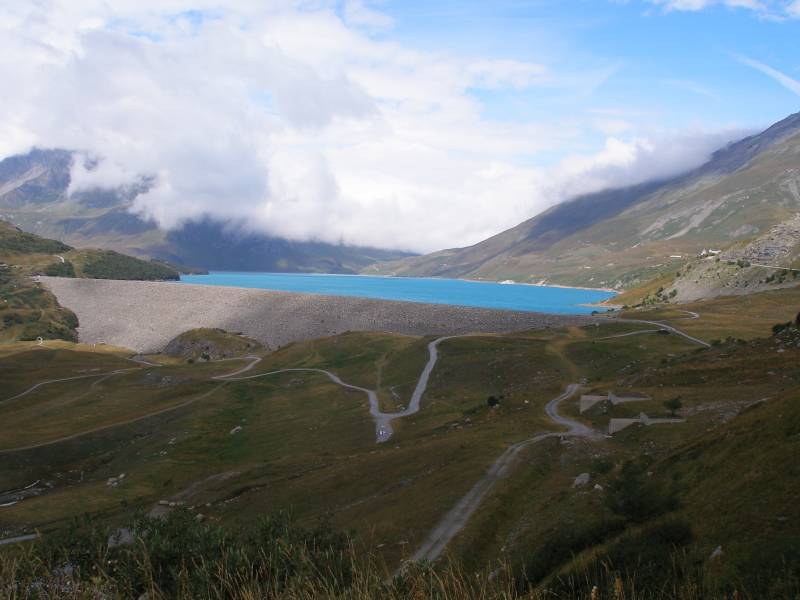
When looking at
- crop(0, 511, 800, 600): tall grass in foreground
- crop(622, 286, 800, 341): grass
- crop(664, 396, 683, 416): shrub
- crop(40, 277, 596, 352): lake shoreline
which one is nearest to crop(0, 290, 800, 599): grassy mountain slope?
crop(0, 511, 800, 600): tall grass in foreground

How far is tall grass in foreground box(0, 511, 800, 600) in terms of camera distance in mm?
8000

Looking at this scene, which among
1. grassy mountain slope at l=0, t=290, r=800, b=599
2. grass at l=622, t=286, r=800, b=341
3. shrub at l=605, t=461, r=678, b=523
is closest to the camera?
grassy mountain slope at l=0, t=290, r=800, b=599

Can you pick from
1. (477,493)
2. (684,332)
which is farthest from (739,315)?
(477,493)

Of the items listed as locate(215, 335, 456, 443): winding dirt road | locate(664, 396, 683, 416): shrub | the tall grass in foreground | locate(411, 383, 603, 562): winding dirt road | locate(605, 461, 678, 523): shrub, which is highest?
the tall grass in foreground

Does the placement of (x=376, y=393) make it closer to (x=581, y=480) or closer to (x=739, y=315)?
(x=581, y=480)

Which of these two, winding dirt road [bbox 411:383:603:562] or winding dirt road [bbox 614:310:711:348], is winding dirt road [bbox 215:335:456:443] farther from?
winding dirt road [bbox 614:310:711:348]

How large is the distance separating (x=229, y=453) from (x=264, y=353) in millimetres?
61097

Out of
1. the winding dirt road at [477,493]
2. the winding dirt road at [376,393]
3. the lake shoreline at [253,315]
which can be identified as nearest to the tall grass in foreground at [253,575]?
the winding dirt road at [477,493]

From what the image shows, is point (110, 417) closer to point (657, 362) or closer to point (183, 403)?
point (183, 403)

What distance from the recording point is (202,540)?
486 inches

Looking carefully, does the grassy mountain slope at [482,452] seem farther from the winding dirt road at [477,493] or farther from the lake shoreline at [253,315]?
the lake shoreline at [253,315]

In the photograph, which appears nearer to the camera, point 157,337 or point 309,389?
point 309,389

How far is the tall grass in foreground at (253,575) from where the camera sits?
8.00m

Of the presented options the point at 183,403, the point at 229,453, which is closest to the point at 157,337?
the point at 183,403
